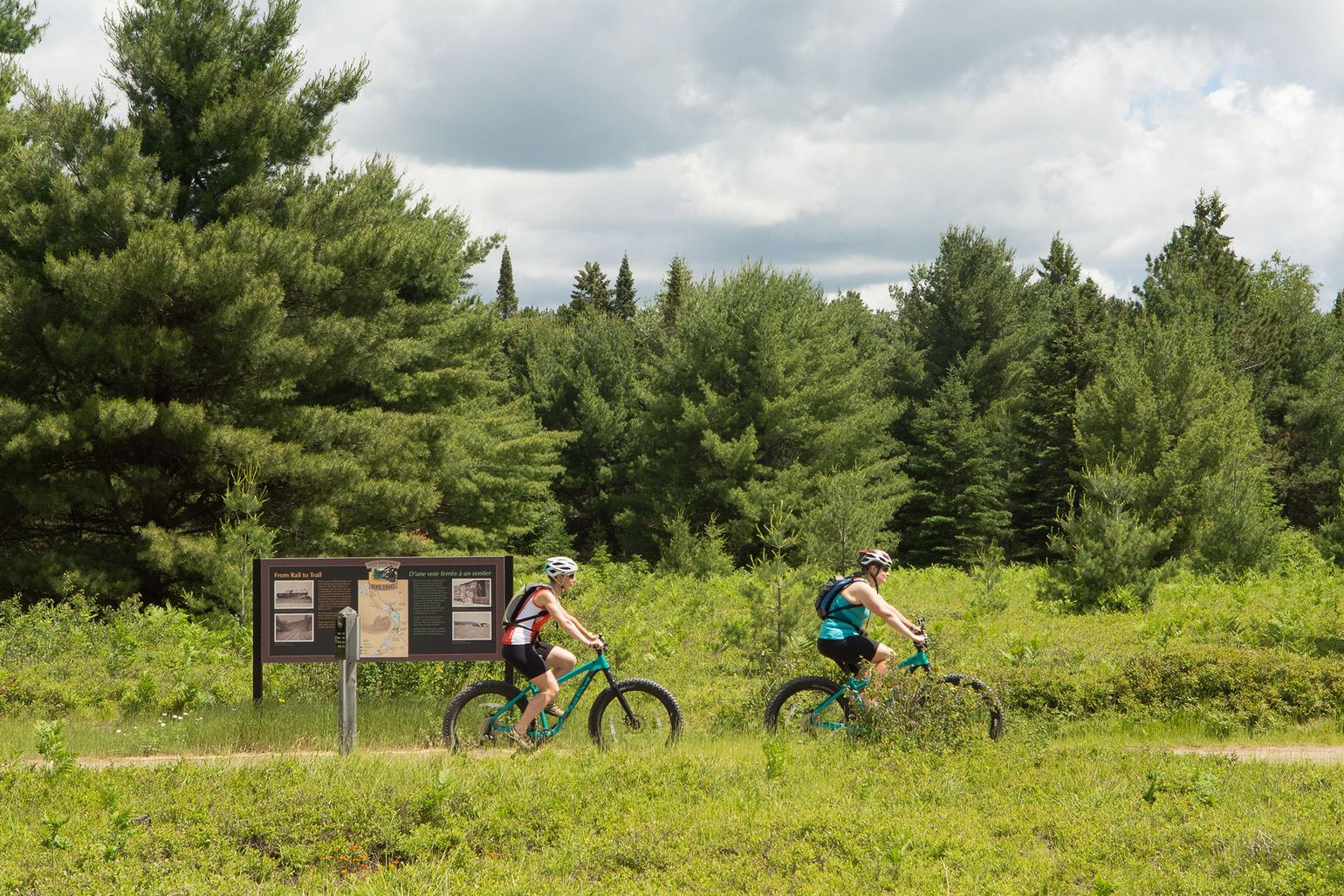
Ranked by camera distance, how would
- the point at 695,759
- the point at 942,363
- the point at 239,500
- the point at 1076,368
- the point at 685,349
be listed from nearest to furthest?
the point at 695,759, the point at 239,500, the point at 685,349, the point at 1076,368, the point at 942,363

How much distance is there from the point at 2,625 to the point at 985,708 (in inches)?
483

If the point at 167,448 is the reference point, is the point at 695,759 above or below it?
below

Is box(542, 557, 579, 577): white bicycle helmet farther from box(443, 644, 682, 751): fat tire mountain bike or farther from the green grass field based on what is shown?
the green grass field

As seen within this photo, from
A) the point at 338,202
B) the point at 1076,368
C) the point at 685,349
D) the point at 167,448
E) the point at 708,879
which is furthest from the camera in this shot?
the point at 1076,368

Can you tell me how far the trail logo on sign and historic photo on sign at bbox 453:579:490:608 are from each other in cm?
55

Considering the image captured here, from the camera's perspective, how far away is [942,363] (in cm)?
4822

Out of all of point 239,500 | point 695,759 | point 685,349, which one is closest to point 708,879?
point 695,759

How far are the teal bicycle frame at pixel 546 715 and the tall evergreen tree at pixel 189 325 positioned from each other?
11875mm

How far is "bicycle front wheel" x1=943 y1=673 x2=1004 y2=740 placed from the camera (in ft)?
29.3

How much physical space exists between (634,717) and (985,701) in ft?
9.32

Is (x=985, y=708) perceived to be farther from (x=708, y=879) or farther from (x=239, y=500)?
(x=239, y=500)

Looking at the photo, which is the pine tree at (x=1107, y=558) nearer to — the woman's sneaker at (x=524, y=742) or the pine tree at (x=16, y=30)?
the woman's sneaker at (x=524, y=742)

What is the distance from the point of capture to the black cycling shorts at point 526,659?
27.6 feet

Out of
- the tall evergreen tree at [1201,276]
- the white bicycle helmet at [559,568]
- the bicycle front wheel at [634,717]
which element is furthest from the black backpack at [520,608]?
the tall evergreen tree at [1201,276]
